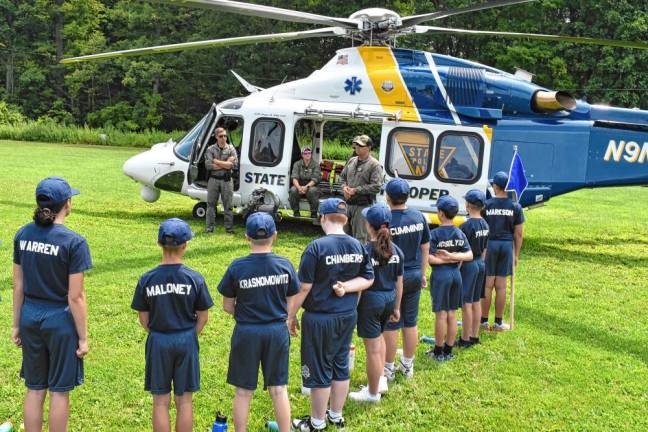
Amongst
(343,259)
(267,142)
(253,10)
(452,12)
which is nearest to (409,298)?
(343,259)

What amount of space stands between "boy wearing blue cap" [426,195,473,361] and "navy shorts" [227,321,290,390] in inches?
78.1

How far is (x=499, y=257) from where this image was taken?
6258 millimetres

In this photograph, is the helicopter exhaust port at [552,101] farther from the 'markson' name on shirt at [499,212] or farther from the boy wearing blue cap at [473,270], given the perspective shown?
the boy wearing blue cap at [473,270]

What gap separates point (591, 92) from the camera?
34.0 metres

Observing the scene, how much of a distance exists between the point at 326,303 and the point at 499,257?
2871mm

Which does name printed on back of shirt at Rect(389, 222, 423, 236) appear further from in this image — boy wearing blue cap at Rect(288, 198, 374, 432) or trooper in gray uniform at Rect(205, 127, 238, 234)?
trooper in gray uniform at Rect(205, 127, 238, 234)

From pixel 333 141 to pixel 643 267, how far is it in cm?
1820

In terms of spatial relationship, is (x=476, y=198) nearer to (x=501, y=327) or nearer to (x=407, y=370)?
(x=501, y=327)

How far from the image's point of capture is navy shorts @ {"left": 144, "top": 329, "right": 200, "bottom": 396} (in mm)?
3576

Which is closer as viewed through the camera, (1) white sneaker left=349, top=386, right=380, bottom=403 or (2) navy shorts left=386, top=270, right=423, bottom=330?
(1) white sneaker left=349, top=386, right=380, bottom=403

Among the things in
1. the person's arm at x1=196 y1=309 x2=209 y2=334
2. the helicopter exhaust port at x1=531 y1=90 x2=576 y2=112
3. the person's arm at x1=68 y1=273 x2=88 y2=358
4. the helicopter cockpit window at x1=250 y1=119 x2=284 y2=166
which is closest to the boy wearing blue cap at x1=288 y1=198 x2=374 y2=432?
the person's arm at x1=196 y1=309 x2=209 y2=334

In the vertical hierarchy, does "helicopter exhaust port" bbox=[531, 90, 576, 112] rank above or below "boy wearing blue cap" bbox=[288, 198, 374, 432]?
above

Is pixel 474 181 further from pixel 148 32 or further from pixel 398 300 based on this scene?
pixel 148 32

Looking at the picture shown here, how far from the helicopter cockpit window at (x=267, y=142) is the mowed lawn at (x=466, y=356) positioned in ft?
4.48
